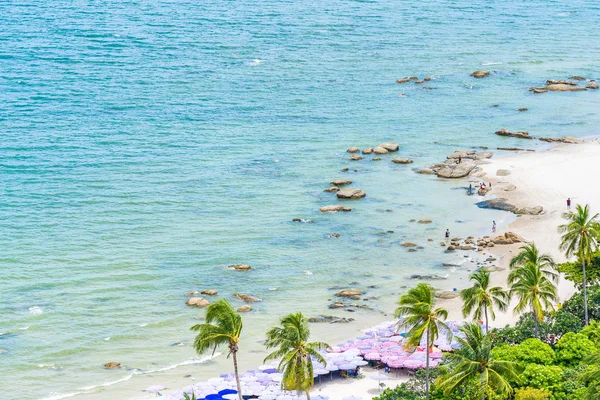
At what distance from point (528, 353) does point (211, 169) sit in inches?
2544

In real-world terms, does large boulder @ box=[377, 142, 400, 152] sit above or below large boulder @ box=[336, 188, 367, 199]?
above

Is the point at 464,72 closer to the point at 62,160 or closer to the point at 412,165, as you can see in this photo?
the point at 412,165

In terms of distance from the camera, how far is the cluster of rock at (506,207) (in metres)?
99.2

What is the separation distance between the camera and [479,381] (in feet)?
165

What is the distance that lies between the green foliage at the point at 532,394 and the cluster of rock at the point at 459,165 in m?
60.2

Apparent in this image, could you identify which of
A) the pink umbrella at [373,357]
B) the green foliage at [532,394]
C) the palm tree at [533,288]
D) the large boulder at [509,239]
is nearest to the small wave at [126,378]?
the pink umbrella at [373,357]

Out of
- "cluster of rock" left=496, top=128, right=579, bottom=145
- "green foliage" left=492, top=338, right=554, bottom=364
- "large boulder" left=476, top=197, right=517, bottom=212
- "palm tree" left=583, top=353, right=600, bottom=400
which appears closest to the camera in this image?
"palm tree" left=583, top=353, right=600, bottom=400

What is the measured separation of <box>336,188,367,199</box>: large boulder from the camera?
346 feet

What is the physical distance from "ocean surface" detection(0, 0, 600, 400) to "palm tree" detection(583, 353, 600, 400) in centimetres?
2958

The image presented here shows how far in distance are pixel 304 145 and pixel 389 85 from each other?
36.6 metres

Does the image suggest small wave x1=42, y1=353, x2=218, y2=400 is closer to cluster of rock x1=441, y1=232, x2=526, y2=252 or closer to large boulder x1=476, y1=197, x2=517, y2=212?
cluster of rock x1=441, y1=232, x2=526, y2=252

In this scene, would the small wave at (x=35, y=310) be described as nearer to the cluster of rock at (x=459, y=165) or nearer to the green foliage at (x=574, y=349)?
the green foliage at (x=574, y=349)

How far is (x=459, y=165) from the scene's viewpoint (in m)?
114

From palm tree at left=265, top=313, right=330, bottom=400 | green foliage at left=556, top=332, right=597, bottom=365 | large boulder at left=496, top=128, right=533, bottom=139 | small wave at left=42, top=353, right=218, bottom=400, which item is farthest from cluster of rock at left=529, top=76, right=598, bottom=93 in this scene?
palm tree at left=265, top=313, right=330, bottom=400
